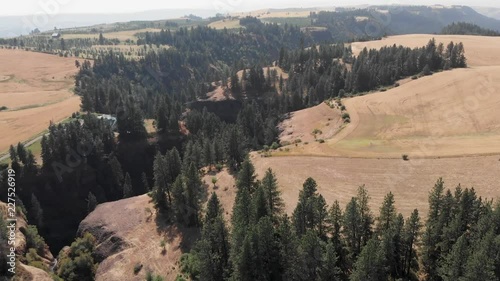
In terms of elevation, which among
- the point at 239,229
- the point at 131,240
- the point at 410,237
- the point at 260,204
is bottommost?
the point at 131,240

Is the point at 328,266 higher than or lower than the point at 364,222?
lower

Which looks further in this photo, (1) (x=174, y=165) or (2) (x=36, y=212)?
(2) (x=36, y=212)

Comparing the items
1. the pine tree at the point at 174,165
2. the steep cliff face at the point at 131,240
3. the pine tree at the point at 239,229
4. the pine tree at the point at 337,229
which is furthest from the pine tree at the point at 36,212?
the pine tree at the point at 337,229

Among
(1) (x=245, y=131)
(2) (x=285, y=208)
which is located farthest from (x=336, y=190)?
(1) (x=245, y=131)

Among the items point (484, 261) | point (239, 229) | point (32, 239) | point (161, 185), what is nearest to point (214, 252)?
point (239, 229)

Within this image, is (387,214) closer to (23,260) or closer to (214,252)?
(214,252)

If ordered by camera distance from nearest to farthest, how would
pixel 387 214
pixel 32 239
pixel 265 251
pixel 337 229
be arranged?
pixel 265 251 < pixel 387 214 < pixel 337 229 < pixel 32 239
